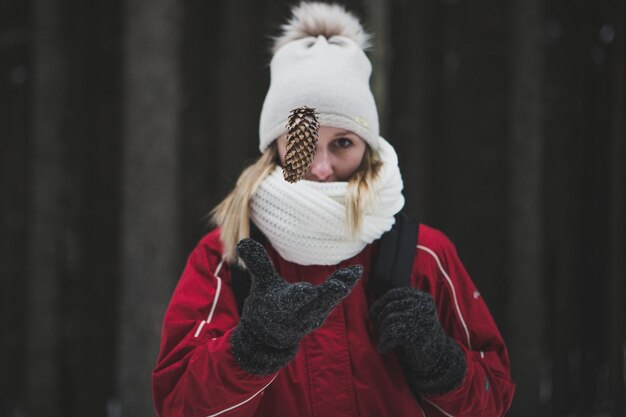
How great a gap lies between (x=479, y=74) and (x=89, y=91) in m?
3.23

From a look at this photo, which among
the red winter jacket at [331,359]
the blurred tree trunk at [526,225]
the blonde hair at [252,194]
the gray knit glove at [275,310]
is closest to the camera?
the gray knit glove at [275,310]

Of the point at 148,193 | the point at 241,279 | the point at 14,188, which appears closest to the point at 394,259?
the point at 241,279

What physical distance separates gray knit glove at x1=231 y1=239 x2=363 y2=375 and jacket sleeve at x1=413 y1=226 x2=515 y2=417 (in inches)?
18.7

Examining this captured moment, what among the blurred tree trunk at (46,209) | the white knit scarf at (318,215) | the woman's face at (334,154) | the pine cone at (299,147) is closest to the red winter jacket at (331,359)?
the white knit scarf at (318,215)

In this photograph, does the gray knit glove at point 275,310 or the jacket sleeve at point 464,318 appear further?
the jacket sleeve at point 464,318

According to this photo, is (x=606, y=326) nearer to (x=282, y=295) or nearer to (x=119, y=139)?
(x=119, y=139)

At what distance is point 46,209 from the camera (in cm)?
493

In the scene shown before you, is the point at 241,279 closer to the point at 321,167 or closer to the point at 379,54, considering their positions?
the point at 321,167

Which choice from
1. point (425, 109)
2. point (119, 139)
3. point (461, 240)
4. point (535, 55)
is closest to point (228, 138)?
point (119, 139)

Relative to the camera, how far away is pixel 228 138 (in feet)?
13.8

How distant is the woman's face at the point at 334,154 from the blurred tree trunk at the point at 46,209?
4.21 meters

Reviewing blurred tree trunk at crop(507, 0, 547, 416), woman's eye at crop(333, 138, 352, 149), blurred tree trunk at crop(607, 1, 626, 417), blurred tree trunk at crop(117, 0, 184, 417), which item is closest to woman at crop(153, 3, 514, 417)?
woman's eye at crop(333, 138, 352, 149)

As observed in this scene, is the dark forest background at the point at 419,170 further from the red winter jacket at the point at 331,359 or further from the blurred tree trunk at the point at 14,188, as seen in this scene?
the red winter jacket at the point at 331,359

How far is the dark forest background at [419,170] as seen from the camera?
4.67m
